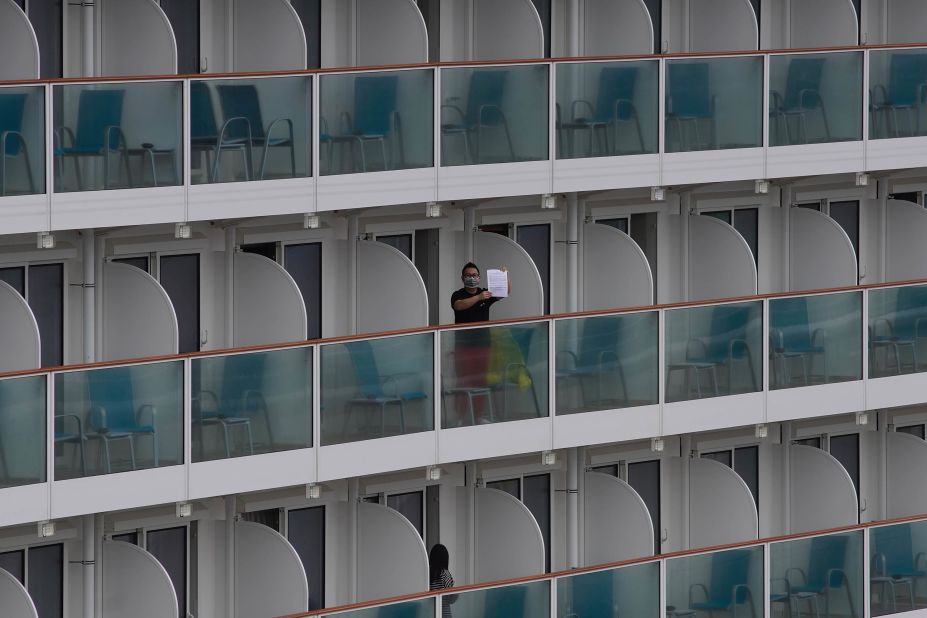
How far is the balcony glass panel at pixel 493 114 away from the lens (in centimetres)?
2955

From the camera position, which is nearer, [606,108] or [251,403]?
[251,403]

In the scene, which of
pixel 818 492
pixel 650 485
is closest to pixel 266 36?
pixel 650 485

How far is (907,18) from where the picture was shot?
36031mm

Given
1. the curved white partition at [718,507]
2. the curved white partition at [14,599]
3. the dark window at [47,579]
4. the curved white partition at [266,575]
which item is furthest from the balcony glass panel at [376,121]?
the curved white partition at [718,507]

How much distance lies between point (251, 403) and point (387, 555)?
384cm

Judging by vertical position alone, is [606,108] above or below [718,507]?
above

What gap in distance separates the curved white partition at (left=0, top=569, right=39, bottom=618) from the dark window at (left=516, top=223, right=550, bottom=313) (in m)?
7.77

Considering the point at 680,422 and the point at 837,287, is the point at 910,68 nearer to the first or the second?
the point at 837,287

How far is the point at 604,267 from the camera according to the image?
32.9 meters

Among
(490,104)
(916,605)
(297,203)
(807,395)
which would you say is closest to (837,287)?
(807,395)

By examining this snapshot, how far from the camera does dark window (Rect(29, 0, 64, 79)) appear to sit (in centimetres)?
2783

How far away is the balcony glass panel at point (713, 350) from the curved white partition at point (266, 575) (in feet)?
15.7

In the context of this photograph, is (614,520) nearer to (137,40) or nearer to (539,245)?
(539,245)

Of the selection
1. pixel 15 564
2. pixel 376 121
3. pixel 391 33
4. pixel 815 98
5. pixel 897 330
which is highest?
pixel 391 33
